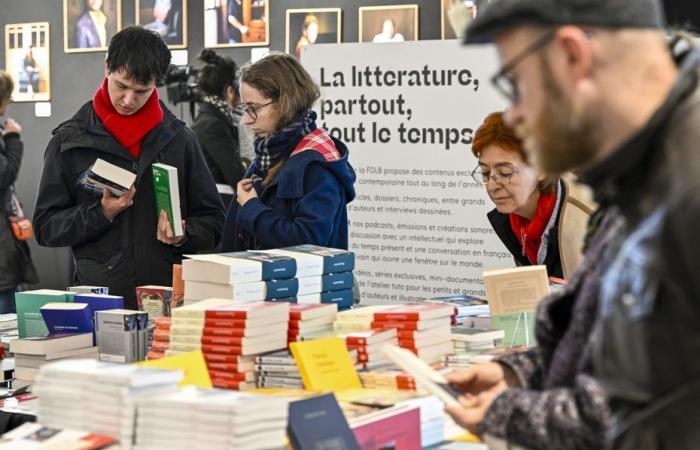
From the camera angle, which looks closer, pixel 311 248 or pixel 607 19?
pixel 607 19

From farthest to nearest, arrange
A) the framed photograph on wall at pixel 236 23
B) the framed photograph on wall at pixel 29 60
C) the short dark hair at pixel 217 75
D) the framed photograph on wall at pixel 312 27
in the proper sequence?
1. the framed photograph on wall at pixel 29 60
2. the framed photograph on wall at pixel 236 23
3. the framed photograph on wall at pixel 312 27
4. the short dark hair at pixel 217 75

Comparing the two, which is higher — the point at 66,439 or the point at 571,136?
the point at 571,136

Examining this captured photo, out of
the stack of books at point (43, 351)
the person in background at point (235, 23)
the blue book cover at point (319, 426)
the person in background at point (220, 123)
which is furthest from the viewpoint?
the person in background at point (235, 23)

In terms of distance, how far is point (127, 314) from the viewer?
3.45 metres

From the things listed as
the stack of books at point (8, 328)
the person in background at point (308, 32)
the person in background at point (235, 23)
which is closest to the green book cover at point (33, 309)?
the stack of books at point (8, 328)

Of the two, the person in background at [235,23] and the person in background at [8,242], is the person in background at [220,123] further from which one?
the person in background at [235,23]

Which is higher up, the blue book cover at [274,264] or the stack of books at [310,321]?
the blue book cover at [274,264]

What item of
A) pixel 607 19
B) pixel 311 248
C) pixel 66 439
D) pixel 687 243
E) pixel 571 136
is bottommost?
pixel 66 439

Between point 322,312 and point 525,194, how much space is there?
Answer: 1.11 metres

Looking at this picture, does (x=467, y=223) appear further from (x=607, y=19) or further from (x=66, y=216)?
(x=607, y=19)

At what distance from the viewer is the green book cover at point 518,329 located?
3.45 meters

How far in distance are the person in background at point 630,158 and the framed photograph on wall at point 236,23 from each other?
7.17 metres

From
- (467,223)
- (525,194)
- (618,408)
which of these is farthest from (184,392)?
(467,223)

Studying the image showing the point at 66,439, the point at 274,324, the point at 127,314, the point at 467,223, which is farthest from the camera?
the point at 467,223
